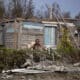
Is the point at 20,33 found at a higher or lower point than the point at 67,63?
higher

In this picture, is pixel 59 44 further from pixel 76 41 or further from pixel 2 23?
pixel 2 23

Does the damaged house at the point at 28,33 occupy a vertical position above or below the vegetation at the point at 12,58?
above

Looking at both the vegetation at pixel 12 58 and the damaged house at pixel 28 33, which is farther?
the damaged house at pixel 28 33

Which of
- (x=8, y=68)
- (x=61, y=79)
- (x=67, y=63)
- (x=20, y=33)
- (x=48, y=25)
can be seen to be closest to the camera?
(x=61, y=79)

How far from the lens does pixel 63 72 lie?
16203 mm

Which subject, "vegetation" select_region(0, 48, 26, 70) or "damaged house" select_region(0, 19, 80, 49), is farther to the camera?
"damaged house" select_region(0, 19, 80, 49)

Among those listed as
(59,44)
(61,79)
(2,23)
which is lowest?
(61,79)

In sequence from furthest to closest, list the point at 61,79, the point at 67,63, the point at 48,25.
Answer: the point at 48,25 → the point at 67,63 → the point at 61,79

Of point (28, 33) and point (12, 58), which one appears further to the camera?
point (28, 33)

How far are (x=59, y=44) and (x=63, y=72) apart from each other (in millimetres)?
6272

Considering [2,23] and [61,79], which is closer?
[61,79]

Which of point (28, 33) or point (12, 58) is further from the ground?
point (28, 33)

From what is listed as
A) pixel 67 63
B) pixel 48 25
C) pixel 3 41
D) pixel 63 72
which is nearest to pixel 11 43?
pixel 3 41

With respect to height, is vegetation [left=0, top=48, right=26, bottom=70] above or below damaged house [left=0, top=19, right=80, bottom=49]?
below
